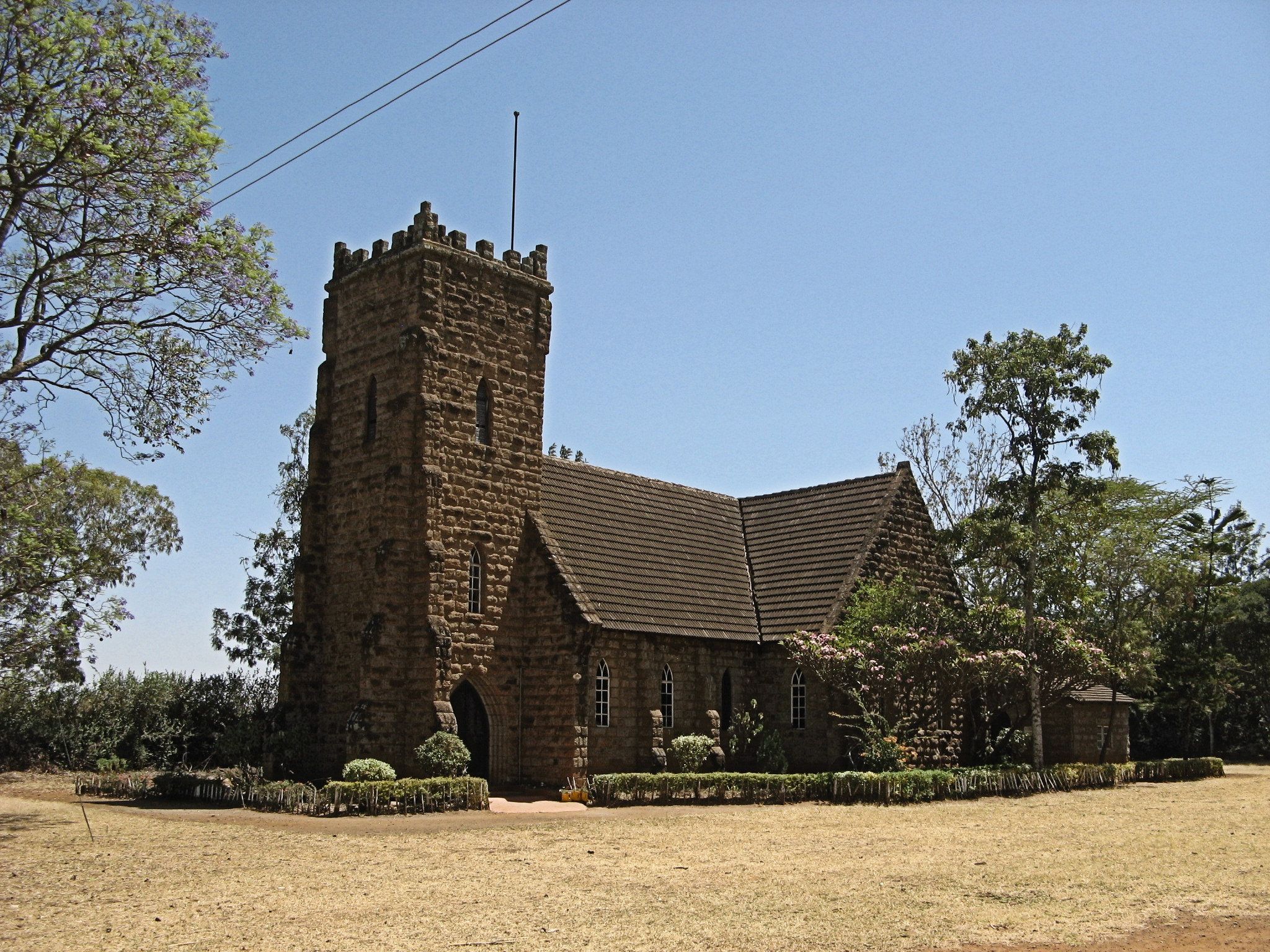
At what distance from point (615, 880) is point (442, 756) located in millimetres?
11325

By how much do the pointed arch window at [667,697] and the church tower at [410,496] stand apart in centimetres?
437

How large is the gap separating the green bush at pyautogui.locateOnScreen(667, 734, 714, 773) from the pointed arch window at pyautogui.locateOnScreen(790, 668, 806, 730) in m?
Result: 4.22

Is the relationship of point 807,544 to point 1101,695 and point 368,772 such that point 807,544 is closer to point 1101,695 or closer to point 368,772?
point 1101,695

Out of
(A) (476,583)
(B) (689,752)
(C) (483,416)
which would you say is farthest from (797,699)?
(C) (483,416)

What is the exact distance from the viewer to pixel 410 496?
93.1 ft

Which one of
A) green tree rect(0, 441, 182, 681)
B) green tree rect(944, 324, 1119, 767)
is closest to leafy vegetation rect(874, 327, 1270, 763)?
green tree rect(944, 324, 1119, 767)

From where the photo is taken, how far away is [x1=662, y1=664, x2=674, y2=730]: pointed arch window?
102 ft

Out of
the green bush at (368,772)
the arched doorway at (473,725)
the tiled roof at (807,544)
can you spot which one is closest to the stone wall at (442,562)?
the arched doorway at (473,725)

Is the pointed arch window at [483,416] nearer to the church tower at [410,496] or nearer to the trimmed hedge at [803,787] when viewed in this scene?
the church tower at [410,496]

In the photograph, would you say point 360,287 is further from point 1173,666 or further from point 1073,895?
point 1173,666

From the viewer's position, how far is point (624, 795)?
26.1m

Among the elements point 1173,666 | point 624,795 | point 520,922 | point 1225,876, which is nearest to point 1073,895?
point 1225,876

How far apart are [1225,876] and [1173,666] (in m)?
33.3

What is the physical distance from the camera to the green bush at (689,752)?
29469mm
